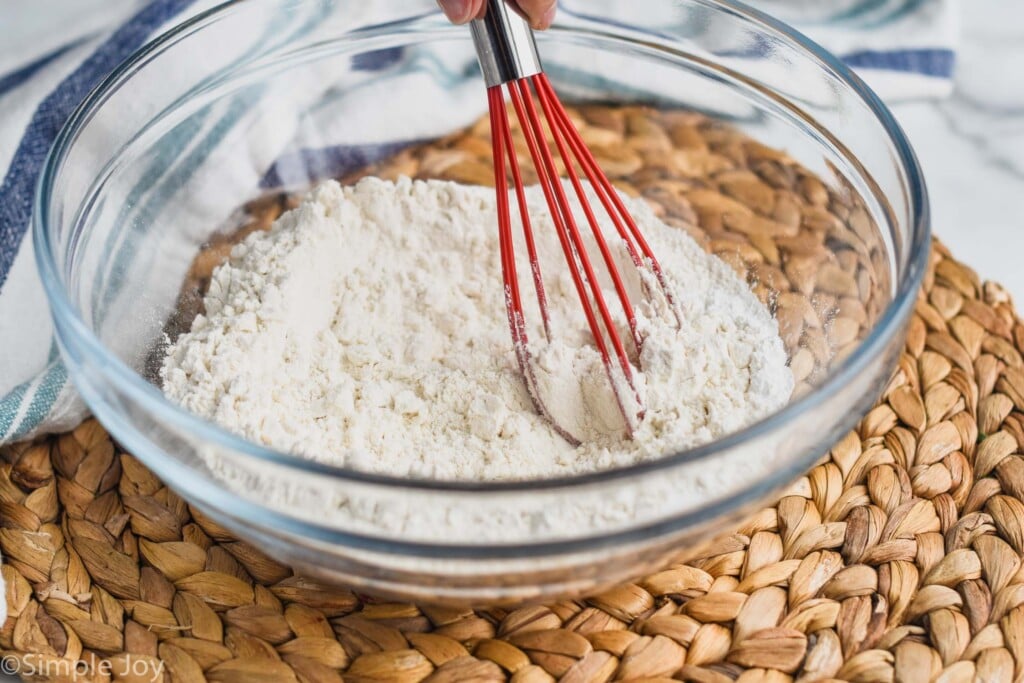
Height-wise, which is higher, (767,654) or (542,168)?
(542,168)

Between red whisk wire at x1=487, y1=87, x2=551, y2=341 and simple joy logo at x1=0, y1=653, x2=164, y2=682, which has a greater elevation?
red whisk wire at x1=487, y1=87, x2=551, y2=341

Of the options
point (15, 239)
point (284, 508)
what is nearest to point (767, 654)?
point (284, 508)

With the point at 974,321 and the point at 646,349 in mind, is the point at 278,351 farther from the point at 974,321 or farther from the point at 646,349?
the point at 974,321

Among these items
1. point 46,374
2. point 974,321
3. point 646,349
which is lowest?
point 46,374

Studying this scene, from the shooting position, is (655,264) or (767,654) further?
(655,264)

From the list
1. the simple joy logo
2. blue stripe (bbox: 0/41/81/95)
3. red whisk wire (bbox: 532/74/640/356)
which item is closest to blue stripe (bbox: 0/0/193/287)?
blue stripe (bbox: 0/41/81/95)

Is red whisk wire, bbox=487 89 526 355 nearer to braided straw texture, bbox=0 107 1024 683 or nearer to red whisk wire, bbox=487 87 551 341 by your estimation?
red whisk wire, bbox=487 87 551 341

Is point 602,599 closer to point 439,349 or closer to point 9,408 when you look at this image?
point 439,349
